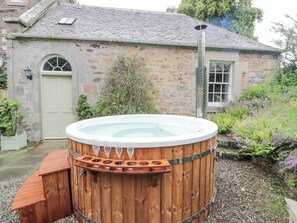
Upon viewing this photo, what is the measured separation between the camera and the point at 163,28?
8.18 m

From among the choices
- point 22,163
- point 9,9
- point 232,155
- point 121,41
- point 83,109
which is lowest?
point 22,163

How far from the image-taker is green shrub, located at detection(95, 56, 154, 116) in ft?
21.2

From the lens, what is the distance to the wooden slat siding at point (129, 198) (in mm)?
2115

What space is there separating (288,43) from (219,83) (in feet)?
10.5

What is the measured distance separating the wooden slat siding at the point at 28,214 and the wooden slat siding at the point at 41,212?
4 cm

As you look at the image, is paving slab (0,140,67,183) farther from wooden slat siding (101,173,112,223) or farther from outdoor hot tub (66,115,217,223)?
wooden slat siding (101,173,112,223)

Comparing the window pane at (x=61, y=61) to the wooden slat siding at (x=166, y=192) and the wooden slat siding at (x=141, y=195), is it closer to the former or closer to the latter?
the wooden slat siding at (x=141, y=195)

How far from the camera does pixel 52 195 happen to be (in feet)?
8.38

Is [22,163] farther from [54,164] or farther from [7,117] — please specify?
[54,164]

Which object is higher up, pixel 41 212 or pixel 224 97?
pixel 224 97

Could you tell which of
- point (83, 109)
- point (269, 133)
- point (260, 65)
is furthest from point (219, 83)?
point (83, 109)

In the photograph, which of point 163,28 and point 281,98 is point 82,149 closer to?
point 281,98

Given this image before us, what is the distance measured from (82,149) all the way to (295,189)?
128 inches

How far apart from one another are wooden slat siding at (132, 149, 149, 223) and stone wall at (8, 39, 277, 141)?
5.09 meters
